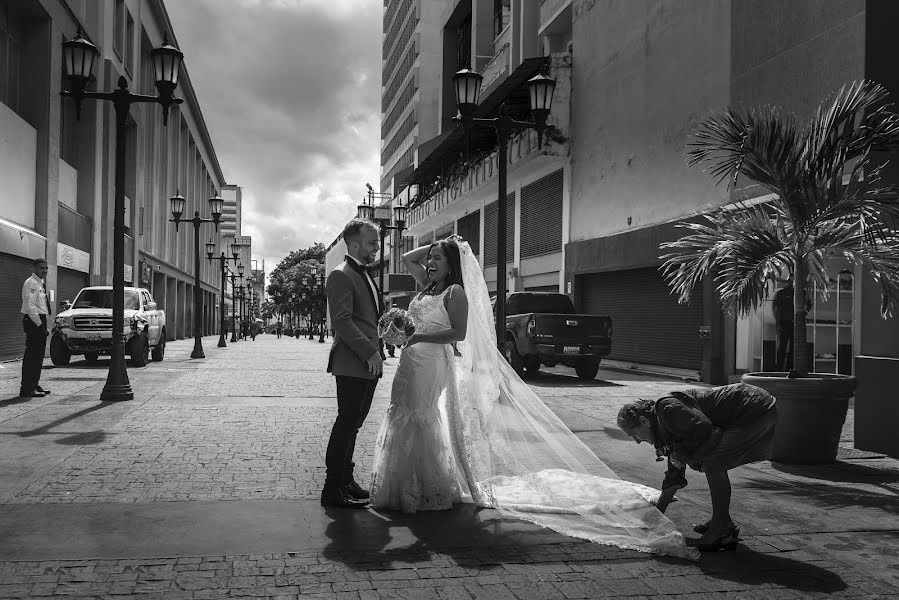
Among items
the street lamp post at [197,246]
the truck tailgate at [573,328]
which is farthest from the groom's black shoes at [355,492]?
the street lamp post at [197,246]

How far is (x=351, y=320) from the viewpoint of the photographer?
17.0 feet

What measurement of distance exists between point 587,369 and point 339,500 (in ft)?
42.7

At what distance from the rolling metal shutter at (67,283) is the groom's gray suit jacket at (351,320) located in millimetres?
19213

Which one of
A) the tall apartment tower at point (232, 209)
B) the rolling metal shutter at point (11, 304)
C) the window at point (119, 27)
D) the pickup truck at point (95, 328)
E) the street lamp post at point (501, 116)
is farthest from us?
the tall apartment tower at point (232, 209)

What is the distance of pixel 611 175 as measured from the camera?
891 inches

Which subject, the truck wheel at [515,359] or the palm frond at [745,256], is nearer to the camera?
the palm frond at [745,256]

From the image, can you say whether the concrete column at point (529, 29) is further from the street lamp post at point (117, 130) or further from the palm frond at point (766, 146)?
the palm frond at point (766, 146)

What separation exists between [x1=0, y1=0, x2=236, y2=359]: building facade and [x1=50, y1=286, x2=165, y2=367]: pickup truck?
1.89 m

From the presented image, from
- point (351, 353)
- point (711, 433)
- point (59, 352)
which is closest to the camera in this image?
point (711, 433)

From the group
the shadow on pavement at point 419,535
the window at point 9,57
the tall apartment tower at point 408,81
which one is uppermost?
the tall apartment tower at point 408,81

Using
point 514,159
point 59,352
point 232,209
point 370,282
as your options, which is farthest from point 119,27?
point 232,209

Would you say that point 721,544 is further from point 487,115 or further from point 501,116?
point 487,115

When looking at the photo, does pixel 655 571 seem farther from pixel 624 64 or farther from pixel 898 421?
pixel 624 64

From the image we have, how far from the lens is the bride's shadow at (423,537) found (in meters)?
4.20
